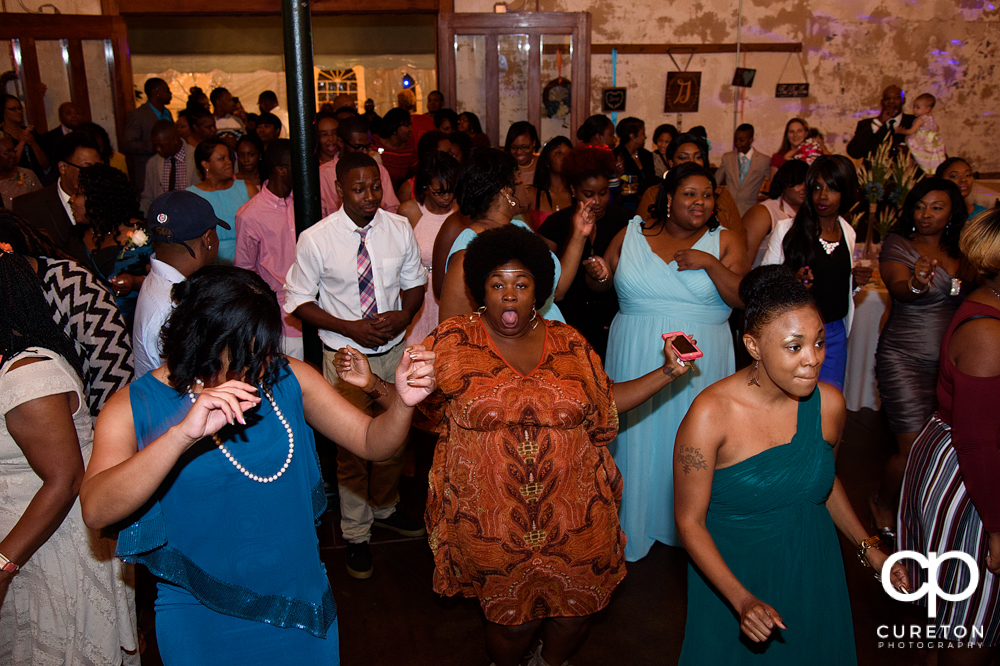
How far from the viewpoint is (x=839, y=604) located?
2.19m

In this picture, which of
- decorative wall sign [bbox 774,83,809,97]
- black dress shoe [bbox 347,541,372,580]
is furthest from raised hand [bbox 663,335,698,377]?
decorative wall sign [bbox 774,83,809,97]

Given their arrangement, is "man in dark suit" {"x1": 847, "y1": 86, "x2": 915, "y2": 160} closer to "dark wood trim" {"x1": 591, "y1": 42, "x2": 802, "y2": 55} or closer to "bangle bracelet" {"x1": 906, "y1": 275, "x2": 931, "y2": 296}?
"dark wood trim" {"x1": 591, "y1": 42, "x2": 802, "y2": 55}

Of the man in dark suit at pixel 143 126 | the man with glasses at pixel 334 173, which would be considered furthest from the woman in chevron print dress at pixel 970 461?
the man in dark suit at pixel 143 126

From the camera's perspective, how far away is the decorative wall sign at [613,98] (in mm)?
10250

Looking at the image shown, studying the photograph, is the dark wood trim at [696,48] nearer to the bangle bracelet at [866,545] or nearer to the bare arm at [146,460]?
the bangle bracelet at [866,545]

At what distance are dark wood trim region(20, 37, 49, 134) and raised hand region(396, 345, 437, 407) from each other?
848 cm

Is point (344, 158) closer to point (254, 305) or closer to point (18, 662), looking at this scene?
point (254, 305)

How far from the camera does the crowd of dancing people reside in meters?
1.85

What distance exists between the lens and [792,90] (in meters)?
10.5

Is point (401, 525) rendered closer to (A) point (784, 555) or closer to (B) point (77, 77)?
(A) point (784, 555)

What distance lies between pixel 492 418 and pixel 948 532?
1627 millimetres

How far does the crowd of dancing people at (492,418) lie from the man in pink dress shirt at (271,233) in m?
0.46

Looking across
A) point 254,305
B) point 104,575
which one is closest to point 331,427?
point 254,305

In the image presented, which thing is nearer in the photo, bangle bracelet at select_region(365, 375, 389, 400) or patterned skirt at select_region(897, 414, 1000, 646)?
bangle bracelet at select_region(365, 375, 389, 400)
